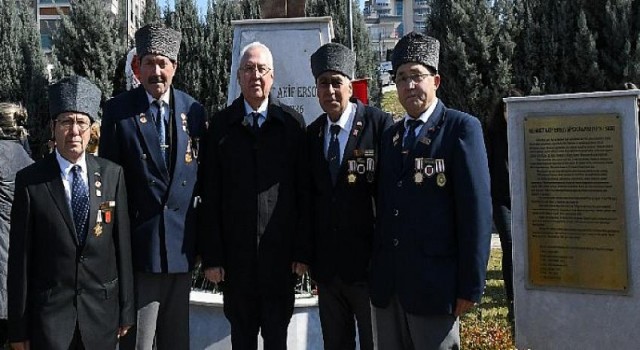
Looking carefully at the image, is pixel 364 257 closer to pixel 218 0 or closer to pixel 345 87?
pixel 345 87

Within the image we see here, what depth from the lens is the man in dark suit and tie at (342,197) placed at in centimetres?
305

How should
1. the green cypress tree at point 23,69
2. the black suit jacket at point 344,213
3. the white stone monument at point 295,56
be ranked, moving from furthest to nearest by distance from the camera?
the green cypress tree at point 23,69 < the white stone monument at point 295,56 < the black suit jacket at point 344,213

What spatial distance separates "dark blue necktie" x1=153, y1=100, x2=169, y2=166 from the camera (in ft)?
9.86

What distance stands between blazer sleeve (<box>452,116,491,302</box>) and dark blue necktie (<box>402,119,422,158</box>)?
207mm

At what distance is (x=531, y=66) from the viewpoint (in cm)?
1477

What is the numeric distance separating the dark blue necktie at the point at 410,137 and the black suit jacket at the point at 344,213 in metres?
0.32

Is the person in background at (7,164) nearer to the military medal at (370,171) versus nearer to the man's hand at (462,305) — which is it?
the military medal at (370,171)

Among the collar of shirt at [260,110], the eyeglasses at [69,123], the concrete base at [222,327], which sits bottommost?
the concrete base at [222,327]

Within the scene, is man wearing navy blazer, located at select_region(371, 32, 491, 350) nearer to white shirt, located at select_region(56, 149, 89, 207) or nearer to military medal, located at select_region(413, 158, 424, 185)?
military medal, located at select_region(413, 158, 424, 185)

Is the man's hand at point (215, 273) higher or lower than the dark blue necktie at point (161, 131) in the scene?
lower

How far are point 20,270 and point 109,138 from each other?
0.75 metres

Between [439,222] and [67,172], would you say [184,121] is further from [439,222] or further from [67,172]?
[439,222]

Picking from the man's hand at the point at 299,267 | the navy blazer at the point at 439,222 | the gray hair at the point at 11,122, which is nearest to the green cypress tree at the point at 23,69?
the gray hair at the point at 11,122

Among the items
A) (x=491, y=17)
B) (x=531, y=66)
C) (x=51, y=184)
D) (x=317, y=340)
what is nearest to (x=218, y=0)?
(x=491, y=17)
